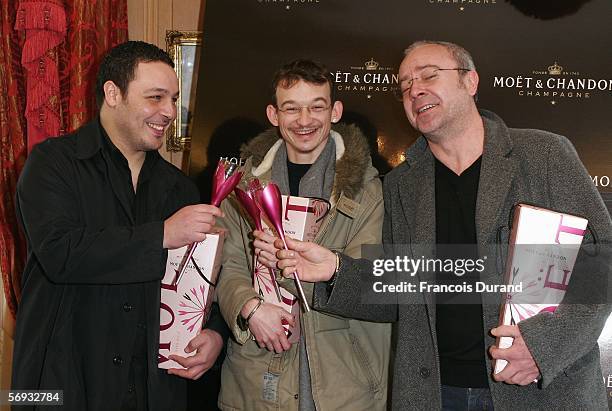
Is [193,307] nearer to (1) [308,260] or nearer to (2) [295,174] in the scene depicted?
(1) [308,260]

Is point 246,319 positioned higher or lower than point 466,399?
higher

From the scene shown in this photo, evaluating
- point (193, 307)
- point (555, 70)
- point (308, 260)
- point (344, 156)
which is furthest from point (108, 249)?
point (555, 70)

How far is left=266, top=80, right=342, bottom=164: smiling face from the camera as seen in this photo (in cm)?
249

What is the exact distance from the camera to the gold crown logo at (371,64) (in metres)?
3.19

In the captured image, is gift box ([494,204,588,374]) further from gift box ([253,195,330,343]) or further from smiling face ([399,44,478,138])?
gift box ([253,195,330,343])

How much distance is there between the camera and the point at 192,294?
237cm

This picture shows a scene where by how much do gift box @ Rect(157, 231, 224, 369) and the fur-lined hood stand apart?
0.40 m

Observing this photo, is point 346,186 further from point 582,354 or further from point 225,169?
point 582,354

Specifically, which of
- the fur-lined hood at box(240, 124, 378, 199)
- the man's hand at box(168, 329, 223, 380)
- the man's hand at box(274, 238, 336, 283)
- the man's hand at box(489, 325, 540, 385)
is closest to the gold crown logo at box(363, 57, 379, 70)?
the fur-lined hood at box(240, 124, 378, 199)

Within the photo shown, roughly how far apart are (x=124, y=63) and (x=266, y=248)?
80cm

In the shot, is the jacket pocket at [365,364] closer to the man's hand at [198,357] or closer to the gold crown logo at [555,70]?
the man's hand at [198,357]

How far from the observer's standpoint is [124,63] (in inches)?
96.0

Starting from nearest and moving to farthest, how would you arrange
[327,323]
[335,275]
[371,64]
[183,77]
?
[335,275] → [327,323] → [371,64] → [183,77]

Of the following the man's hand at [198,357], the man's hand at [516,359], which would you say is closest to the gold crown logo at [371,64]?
the man's hand at [198,357]
